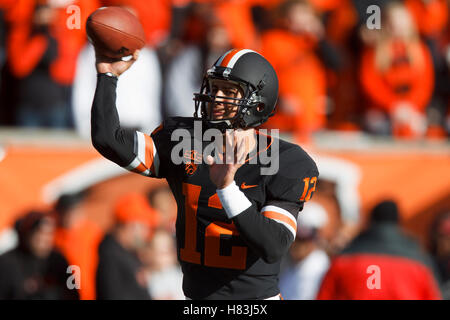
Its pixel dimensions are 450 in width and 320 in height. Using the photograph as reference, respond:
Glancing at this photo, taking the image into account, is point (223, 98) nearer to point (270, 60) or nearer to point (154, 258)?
point (154, 258)

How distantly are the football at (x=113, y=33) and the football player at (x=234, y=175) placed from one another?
2.4 inches

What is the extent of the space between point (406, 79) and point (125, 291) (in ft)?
12.3

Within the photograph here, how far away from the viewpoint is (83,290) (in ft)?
19.4

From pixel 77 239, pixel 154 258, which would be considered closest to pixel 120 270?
pixel 154 258

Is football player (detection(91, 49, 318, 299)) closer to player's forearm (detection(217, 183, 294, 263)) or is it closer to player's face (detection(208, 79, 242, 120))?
player's face (detection(208, 79, 242, 120))

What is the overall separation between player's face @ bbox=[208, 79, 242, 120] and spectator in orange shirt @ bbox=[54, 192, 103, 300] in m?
3.03

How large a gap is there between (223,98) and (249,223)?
0.57 metres

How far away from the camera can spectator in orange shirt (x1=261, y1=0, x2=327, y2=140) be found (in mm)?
7027

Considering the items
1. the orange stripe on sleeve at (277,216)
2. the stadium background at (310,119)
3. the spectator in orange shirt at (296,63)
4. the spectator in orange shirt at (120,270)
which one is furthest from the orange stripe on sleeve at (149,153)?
the spectator in orange shirt at (296,63)

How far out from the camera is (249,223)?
2.91 meters

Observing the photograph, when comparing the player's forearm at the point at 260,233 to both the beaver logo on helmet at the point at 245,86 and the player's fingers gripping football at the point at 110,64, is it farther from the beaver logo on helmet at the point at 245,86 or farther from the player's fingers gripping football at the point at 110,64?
the player's fingers gripping football at the point at 110,64

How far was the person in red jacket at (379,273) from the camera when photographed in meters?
4.57

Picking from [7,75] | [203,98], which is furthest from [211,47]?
[203,98]

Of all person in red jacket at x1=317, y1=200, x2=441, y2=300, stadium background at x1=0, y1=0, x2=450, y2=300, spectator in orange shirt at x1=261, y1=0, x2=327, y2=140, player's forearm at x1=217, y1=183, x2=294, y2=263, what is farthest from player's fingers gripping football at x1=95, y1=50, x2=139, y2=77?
spectator in orange shirt at x1=261, y1=0, x2=327, y2=140
